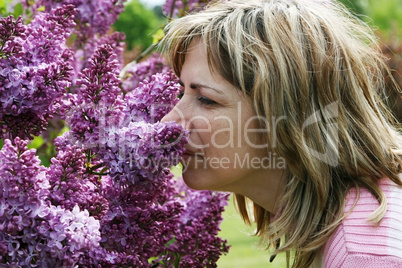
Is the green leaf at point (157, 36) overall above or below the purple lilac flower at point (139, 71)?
above

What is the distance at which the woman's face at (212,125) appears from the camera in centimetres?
234

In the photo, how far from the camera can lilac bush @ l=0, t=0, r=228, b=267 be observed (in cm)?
166

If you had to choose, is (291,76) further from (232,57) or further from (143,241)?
(143,241)

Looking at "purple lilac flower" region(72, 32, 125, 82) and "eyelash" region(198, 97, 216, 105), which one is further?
"purple lilac flower" region(72, 32, 125, 82)

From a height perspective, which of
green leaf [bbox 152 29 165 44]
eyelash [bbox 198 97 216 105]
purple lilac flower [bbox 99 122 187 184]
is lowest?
purple lilac flower [bbox 99 122 187 184]

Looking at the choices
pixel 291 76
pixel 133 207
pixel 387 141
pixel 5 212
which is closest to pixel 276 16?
pixel 291 76

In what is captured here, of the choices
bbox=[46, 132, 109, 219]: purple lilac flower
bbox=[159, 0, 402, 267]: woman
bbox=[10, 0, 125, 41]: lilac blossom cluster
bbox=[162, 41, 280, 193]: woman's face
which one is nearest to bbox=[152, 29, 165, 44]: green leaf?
bbox=[10, 0, 125, 41]: lilac blossom cluster

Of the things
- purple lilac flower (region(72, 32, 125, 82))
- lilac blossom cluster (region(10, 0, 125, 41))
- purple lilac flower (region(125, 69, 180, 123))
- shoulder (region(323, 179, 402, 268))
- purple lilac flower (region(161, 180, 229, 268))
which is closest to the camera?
shoulder (region(323, 179, 402, 268))

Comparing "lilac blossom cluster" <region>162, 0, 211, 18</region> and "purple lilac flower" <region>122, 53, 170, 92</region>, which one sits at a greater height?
"lilac blossom cluster" <region>162, 0, 211, 18</region>

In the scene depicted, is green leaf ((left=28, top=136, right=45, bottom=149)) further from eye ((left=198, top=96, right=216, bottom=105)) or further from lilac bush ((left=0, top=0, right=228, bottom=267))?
eye ((left=198, top=96, right=216, bottom=105))

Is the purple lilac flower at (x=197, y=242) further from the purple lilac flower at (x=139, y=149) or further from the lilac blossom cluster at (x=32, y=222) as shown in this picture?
the lilac blossom cluster at (x=32, y=222)

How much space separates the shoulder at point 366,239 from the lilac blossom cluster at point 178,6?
1.65m

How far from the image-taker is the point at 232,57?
7.77 ft

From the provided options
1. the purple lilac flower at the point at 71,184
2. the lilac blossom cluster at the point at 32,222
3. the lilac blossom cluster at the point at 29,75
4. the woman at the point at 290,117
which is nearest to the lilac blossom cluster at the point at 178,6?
the woman at the point at 290,117
